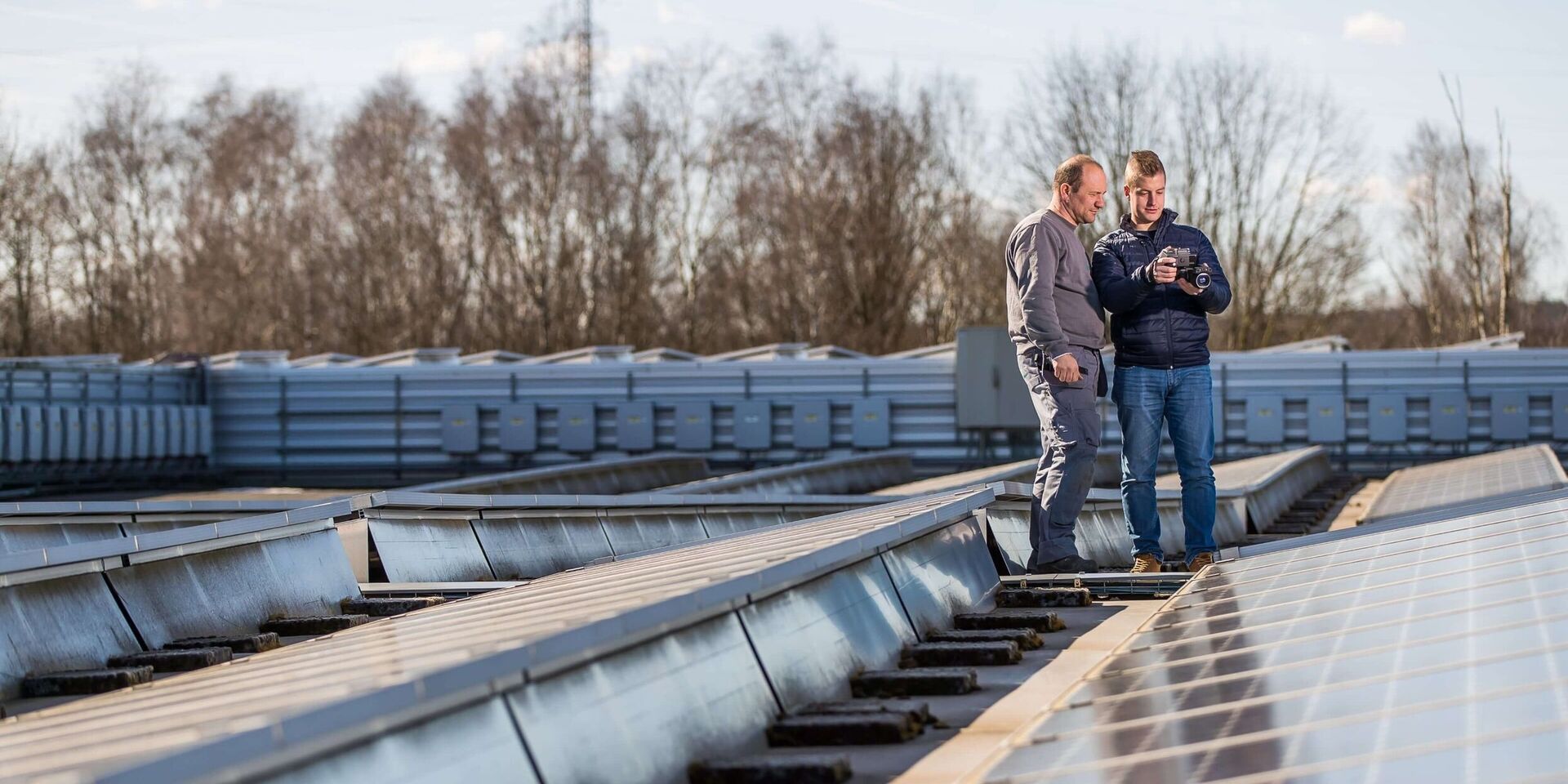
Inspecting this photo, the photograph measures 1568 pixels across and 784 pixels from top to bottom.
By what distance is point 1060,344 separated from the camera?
6992 mm

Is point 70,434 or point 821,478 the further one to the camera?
point 70,434

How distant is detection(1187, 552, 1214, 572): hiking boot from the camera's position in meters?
7.49

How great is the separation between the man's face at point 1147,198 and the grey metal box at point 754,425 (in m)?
22.5

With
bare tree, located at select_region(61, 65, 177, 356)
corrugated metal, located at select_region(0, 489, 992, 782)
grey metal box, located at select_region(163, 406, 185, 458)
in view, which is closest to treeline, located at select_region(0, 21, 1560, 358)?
bare tree, located at select_region(61, 65, 177, 356)

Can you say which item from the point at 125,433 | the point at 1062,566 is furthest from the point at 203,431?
the point at 1062,566

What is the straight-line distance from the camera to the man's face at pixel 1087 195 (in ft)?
23.5

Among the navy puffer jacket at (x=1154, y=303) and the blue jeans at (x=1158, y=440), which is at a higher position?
the navy puffer jacket at (x=1154, y=303)

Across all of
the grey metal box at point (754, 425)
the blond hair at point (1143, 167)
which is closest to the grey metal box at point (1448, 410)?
the grey metal box at point (754, 425)

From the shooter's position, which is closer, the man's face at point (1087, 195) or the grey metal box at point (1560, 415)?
the man's face at point (1087, 195)

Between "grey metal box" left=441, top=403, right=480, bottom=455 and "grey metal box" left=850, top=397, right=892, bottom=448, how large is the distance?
22.6 feet

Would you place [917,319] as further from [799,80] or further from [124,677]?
[124,677]

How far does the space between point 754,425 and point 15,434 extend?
1165cm

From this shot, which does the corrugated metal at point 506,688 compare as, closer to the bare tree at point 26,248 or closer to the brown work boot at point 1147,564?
the brown work boot at point 1147,564

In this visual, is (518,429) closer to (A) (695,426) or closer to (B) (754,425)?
(A) (695,426)
